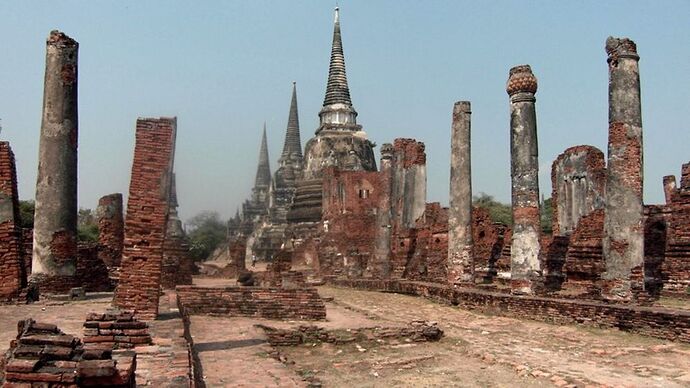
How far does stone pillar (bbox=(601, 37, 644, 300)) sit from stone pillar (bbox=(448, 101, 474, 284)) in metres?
4.98

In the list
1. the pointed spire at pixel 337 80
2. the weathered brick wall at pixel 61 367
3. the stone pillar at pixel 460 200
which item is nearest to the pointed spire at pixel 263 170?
the pointed spire at pixel 337 80

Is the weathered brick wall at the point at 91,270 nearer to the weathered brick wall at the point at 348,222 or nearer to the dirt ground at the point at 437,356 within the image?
the dirt ground at the point at 437,356

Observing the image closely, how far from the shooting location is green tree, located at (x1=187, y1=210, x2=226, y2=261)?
182 feet

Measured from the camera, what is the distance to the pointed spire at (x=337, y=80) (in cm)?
4850

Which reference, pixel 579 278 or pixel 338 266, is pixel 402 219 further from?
pixel 579 278

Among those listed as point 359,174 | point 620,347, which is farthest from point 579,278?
point 359,174

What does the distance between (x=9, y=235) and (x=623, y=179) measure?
11.3 m

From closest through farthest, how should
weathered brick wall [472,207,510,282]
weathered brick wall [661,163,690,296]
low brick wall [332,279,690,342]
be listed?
low brick wall [332,279,690,342], weathered brick wall [661,163,690,296], weathered brick wall [472,207,510,282]

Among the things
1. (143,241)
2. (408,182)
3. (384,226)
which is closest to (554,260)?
(384,226)

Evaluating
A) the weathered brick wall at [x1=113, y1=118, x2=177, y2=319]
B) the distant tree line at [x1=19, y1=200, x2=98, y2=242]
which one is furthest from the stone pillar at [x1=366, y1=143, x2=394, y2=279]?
the weathered brick wall at [x1=113, y1=118, x2=177, y2=319]

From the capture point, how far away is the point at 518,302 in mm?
12141

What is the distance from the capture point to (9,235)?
11266 mm

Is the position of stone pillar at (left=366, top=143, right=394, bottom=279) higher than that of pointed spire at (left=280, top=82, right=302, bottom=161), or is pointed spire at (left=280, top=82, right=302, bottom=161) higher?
pointed spire at (left=280, top=82, right=302, bottom=161)

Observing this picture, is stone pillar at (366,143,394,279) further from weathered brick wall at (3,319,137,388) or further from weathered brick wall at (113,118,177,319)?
weathered brick wall at (3,319,137,388)
